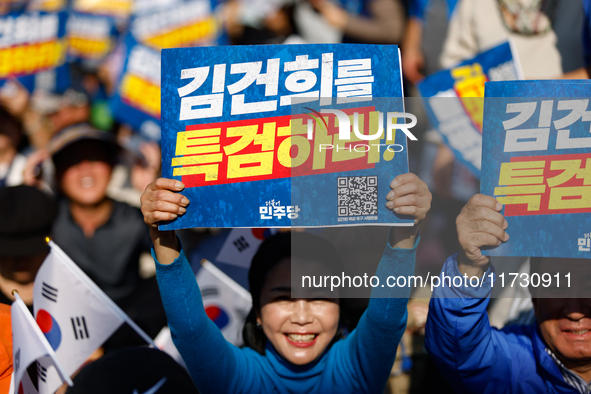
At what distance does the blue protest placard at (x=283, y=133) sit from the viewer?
1738 millimetres

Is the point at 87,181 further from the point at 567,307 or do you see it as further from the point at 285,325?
the point at 567,307

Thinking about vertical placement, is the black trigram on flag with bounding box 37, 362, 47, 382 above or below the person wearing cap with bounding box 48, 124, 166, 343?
below

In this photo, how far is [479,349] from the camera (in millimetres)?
1869

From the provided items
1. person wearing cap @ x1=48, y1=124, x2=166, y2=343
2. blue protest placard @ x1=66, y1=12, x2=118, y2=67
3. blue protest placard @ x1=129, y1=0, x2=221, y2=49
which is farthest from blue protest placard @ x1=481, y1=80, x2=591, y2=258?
blue protest placard @ x1=66, y1=12, x2=118, y2=67

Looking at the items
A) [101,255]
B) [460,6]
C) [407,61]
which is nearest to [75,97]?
[101,255]

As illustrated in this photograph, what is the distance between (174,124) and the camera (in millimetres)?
1804

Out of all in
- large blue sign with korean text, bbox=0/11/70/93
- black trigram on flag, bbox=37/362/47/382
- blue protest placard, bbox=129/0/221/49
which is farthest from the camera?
blue protest placard, bbox=129/0/221/49

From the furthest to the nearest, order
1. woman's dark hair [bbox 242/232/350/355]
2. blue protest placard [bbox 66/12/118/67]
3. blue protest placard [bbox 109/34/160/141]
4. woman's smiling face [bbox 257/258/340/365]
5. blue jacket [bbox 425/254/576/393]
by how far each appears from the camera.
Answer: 1. blue protest placard [bbox 66/12/118/67]
2. blue protest placard [bbox 109/34/160/141]
3. woman's dark hair [bbox 242/232/350/355]
4. woman's smiling face [bbox 257/258/340/365]
5. blue jacket [bbox 425/254/576/393]

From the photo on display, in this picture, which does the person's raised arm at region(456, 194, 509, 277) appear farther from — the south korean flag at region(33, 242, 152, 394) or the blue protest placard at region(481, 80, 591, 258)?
the south korean flag at region(33, 242, 152, 394)

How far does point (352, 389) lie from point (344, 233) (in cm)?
92

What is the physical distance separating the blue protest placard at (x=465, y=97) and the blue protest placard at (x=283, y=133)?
937 millimetres

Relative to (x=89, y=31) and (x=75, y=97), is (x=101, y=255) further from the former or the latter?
(x=89, y=31)

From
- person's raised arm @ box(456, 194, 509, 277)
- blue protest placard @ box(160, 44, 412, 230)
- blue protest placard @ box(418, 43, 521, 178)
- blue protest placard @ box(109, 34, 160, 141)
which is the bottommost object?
person's raised arm @ box(456, 194, 509, 277)

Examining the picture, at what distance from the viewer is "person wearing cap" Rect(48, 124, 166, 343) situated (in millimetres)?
3713
